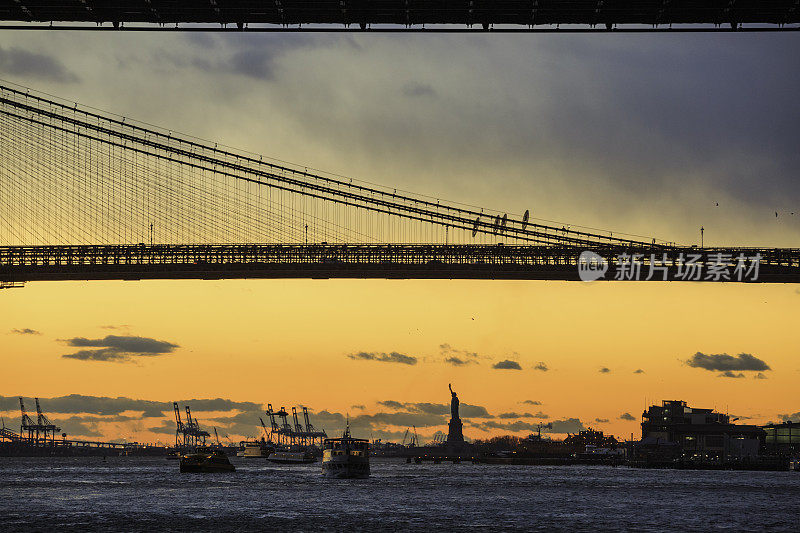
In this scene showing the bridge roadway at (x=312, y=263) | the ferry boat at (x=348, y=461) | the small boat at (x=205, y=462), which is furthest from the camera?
the small boat at (x=205, y=462)

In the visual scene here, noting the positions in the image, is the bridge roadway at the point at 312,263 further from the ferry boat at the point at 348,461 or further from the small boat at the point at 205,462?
the small boat at the point at 205,462

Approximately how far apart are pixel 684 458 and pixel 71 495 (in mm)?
141980

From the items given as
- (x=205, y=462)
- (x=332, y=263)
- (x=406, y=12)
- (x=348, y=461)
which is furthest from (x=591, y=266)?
(x=205, y=462)

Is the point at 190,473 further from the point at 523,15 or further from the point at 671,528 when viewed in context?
the point at 523,15

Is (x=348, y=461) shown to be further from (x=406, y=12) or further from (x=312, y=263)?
(x=406, y=12)

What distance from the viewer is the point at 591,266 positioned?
77.7 m

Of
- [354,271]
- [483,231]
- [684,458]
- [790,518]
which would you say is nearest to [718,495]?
[790,518]

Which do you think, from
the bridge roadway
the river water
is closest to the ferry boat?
the river water

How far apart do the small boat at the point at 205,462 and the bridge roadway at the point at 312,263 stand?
6470 centimetres

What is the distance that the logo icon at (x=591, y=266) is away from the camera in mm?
76875

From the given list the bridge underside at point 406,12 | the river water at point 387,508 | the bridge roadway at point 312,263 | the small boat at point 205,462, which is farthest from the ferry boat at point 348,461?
the bridge underside at point 406,12

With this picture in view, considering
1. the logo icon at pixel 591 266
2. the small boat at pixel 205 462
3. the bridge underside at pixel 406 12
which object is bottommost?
the small boat at pixel 205 462

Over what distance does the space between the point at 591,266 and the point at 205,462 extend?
248ft

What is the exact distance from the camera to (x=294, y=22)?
833 inches
